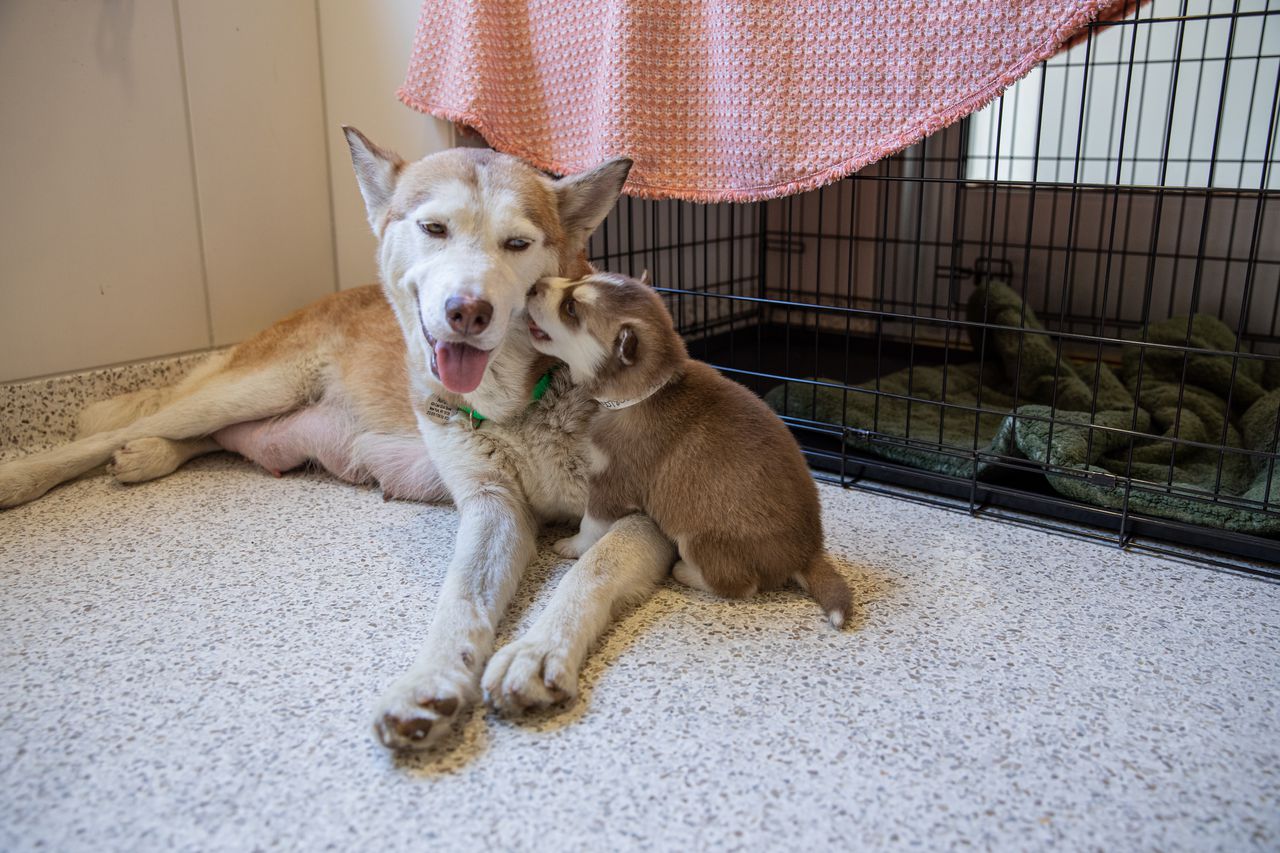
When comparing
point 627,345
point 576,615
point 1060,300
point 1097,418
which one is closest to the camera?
point 576,615

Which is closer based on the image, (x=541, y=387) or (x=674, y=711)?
(x=674, y=711)

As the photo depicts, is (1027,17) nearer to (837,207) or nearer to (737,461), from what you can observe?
(737,461)

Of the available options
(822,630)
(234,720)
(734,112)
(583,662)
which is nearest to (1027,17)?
(734,112)

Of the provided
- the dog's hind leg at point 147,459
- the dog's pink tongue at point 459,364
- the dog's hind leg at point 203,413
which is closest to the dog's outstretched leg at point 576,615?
the dog's pink tongue at point 459,364

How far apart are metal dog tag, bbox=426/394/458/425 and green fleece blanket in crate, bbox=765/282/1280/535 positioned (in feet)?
3.18

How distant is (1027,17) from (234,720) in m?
1.86

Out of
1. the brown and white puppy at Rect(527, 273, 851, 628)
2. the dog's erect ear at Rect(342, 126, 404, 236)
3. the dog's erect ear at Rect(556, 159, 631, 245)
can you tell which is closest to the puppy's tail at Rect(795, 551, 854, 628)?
the brown and white puppy at Rect(527, 273, 851, 628)

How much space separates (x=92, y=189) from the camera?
2.45 m

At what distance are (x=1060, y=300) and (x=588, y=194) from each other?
7.99ft

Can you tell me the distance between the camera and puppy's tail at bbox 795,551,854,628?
157 centimetres

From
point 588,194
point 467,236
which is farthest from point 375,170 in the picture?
point 588,194

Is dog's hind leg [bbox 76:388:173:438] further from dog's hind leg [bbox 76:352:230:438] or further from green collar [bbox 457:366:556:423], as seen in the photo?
green collar [bbox 457:366:556:423]

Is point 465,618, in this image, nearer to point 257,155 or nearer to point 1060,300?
point 257,155

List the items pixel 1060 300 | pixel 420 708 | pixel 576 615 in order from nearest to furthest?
pixel 420 708 < pixel 576 615 < pixel 1060 300
